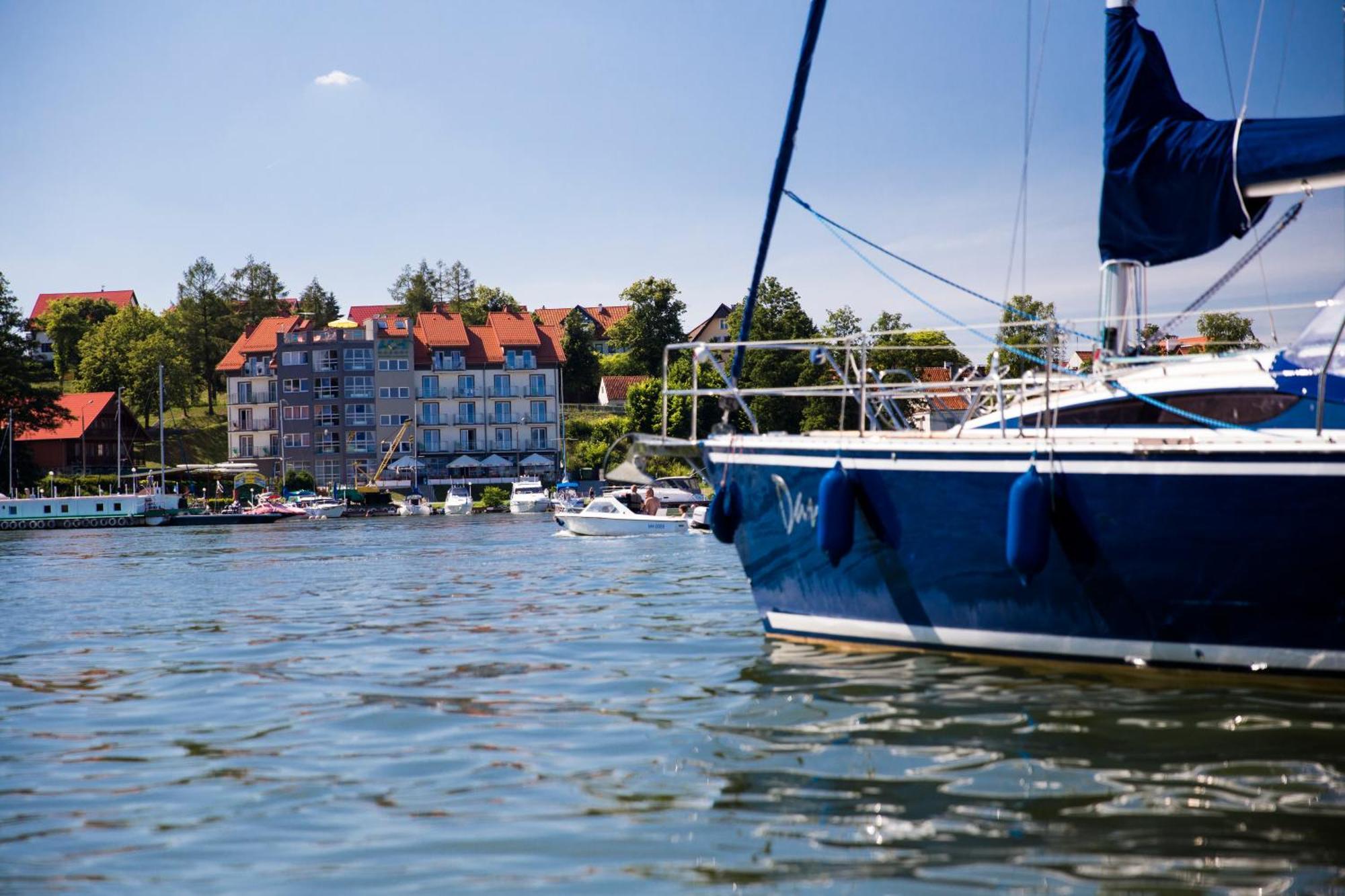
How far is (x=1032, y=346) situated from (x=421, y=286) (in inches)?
4642

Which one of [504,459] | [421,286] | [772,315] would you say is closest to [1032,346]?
[772,315]

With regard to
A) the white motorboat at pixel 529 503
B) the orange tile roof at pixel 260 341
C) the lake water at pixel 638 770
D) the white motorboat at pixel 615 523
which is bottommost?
the white motorboat at pixel 529 503

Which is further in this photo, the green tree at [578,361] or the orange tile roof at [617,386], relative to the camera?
the green tree at [578,361]

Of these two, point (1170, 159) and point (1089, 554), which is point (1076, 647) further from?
point (1170, 159)

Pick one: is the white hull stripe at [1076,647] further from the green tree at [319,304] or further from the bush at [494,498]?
the green tree at [319,304]

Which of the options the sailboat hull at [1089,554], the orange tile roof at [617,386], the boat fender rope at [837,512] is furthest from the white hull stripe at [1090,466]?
the orange tile roof at [617,386]

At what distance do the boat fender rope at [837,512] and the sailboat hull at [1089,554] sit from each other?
90mm

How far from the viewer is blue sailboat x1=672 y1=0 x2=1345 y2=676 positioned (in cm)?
978

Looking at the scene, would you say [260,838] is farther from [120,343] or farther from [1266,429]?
[120,343]

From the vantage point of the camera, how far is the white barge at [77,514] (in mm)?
72250

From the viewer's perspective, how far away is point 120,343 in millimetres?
110000

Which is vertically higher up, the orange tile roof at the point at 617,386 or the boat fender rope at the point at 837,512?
the orange tile roof at the point at 617,386

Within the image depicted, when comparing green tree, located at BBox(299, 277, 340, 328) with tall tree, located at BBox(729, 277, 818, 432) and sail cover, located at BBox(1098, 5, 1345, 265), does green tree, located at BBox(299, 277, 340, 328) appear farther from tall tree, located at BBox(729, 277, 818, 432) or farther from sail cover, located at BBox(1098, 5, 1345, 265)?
sail cover, located at BBox(1098, 5, 1345, 265)

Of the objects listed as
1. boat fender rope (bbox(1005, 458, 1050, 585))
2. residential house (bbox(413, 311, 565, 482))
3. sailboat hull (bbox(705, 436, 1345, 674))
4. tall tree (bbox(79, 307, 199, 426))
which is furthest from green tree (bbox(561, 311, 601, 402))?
boat fender rope (bbox(1005, 458, 1050, 585))
